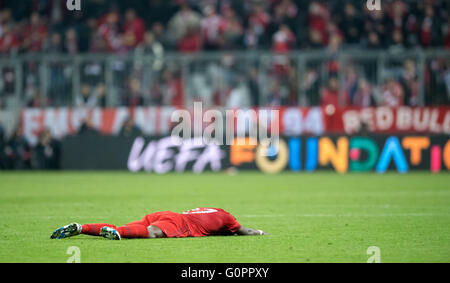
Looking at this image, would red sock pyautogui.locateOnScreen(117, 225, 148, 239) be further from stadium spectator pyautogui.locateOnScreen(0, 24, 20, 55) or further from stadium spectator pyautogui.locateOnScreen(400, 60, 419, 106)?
stadium spectator pyautogui.locateOnScreen(0, 24, 20, 55)

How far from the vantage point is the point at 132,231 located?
9203 mm

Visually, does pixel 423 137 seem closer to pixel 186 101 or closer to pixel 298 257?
pixel 186 101

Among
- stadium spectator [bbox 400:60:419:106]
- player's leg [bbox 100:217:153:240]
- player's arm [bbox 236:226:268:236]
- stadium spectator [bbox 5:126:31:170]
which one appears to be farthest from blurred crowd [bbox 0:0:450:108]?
player's leg [bbox 100:217:153:240]

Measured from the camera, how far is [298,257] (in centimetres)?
802

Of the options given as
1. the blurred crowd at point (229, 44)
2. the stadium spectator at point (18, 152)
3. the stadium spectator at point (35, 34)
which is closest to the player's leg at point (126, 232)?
the blurred crowd at point (229, 44)

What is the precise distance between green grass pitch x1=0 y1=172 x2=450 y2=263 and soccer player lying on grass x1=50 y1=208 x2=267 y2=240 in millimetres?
135

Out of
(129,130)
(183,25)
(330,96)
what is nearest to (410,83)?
(330,96)

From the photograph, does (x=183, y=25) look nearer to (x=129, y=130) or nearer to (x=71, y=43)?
(x=71, y=43)

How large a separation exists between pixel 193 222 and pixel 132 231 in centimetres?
75

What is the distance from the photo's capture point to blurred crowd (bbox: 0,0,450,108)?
23.9 m

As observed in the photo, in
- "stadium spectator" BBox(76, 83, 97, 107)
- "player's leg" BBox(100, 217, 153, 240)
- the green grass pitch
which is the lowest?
the green grass pitch

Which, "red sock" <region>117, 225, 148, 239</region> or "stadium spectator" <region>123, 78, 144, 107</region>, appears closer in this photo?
"red sock" <region>117, 225, 148, 239</region>

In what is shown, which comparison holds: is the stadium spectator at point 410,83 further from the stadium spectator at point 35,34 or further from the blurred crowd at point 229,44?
the stadium spectator at point 35,34
